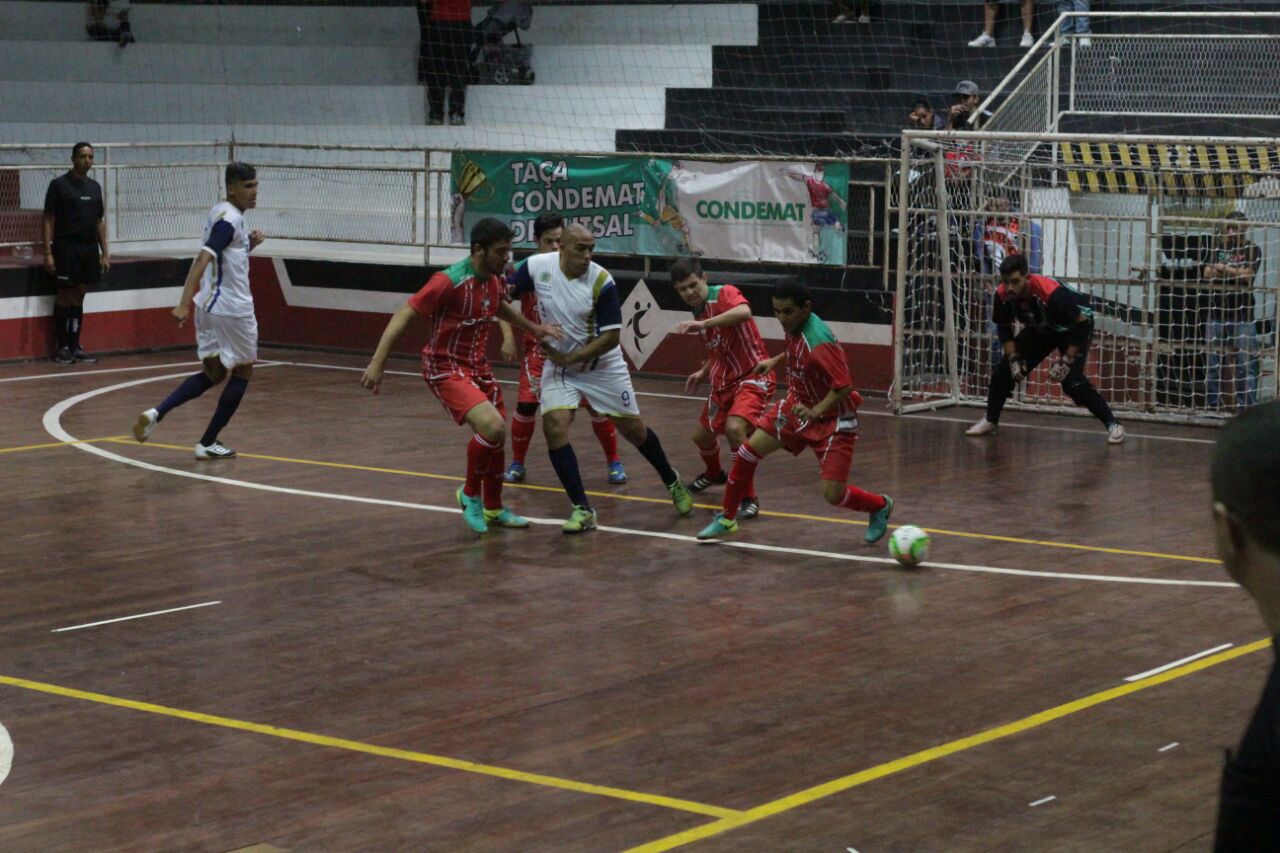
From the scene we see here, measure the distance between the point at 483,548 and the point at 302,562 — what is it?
1.05 metres

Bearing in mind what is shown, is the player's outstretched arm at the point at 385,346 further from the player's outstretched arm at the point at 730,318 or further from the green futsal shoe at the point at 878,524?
the green futsal shoe at the point at 878,524

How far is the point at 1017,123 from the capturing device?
2080 cm

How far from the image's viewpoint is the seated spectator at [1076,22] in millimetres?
21906

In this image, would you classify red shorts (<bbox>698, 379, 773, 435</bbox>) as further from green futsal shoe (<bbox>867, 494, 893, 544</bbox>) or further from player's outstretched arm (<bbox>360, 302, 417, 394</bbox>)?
player's outstretched arm (<bbox>360, 302, 417, 394</bbox>)

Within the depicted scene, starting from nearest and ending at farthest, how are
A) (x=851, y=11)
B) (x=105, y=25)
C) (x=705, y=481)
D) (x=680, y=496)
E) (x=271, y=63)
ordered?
(x=680, y=496) → (x=705, y=481) → (x=851, y=11) → (x=105, y=25) → (x=271, y=63)

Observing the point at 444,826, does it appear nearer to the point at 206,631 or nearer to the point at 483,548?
the point at 206,631

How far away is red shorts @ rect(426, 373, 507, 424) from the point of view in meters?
10.7

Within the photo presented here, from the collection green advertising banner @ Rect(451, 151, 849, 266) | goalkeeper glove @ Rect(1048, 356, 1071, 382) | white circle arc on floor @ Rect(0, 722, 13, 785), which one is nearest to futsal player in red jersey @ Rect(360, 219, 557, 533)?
white circle arc on floor @ Rect(0, 722, 13, 785)

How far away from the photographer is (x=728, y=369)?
1195 cm

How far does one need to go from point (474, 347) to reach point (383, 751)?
15.1ft

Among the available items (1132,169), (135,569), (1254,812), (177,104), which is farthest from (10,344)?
(1254,812)

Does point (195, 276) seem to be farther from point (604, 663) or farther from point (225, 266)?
point (604, 663)

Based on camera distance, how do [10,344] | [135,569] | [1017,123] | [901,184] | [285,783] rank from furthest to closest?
[1017,123] → [10,344] → [901,184] → [135,569] → [285,783]

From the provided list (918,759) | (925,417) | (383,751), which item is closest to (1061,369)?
(925,417)
